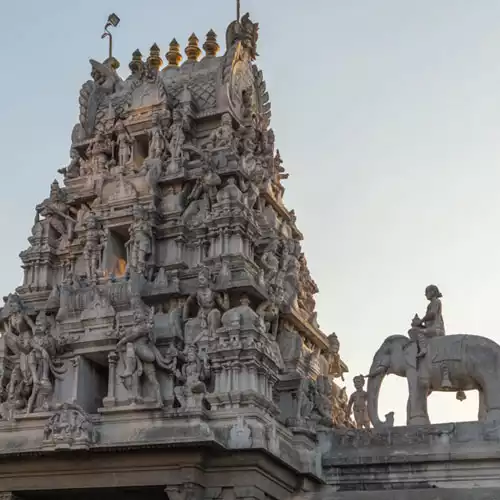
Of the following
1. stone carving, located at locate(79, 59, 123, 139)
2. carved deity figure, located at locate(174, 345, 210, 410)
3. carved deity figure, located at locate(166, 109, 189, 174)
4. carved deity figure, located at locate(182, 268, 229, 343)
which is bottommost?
carved deity figure, located at locate(174, 345, 210, 410)

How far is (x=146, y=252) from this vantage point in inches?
966

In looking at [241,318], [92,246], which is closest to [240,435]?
[241,318]

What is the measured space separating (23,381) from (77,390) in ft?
4.50

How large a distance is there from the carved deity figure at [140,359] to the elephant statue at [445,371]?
5539 mm

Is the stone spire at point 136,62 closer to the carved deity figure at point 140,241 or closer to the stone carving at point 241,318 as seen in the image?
the carved deity figure at point 140,241

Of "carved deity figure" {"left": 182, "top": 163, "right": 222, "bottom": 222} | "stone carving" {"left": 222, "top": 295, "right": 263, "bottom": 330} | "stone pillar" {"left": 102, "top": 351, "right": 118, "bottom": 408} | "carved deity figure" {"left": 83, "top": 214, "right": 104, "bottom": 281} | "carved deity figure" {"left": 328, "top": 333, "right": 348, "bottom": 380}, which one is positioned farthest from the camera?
"carved deity figure" {"left": 328, "top": 333, "right": 348, "bottom": 380}

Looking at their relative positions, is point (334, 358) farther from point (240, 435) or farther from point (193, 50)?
point (193, 50)

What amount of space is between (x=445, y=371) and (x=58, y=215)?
40.2 feet

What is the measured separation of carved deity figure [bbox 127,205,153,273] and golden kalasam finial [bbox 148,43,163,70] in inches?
265

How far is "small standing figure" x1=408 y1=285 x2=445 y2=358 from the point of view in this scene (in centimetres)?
2288

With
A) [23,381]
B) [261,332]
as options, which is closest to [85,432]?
[23,381]

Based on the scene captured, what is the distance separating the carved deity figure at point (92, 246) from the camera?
25234 millimetres

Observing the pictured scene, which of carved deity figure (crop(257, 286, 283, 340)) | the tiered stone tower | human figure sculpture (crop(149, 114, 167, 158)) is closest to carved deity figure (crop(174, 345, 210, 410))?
the tiered stone tower

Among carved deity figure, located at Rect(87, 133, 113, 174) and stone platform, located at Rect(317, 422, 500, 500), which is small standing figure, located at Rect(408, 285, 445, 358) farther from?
carved deity figure, located at Rect(87, 133, 113, 174)
